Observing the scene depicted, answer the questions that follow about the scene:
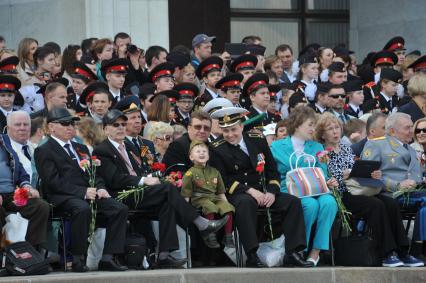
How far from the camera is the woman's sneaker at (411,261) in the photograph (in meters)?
15.7

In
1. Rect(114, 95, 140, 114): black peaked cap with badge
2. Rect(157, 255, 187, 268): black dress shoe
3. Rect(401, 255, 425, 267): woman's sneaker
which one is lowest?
Rect(401, 255, 425, 267): woman's sneaker

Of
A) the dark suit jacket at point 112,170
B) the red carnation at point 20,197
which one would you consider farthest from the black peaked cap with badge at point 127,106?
the red carnation at point 20,197

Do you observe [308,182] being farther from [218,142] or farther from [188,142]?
[188,142]

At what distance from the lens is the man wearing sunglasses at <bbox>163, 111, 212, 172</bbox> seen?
1538cm

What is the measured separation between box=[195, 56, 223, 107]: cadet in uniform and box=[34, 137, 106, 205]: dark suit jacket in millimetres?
4464

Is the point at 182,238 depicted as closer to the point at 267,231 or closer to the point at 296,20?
the point at 267,231

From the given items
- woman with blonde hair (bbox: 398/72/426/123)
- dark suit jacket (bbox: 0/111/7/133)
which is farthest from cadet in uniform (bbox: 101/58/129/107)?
woman with blonde hair (bbox: 398/72/426/123)

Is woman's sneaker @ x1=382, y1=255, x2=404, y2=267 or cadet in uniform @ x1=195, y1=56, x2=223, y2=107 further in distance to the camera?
cadet in uniform @ x1=195, y1=56, x2=223, y2=107

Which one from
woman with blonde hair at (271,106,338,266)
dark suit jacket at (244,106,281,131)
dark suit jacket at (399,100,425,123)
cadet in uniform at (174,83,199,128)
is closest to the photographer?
woman with blonde hair at (271,106,338,266)

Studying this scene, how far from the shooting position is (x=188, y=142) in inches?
610

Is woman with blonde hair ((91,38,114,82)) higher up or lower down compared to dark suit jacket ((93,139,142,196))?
higher up

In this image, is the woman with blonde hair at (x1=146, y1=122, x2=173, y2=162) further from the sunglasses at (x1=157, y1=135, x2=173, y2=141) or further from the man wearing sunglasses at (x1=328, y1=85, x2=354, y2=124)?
the man wearing sunglasses at (x1=328, y1=85, x2=354, y2=124)

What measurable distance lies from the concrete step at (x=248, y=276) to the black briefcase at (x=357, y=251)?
293 millimetres

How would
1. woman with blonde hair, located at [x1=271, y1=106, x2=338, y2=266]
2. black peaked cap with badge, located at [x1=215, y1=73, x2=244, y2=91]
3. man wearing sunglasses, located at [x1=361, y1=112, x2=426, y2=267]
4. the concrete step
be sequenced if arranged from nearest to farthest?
1. the concrete step
2. woman with blonde hair, located at [x1=271, y1=106, x2=338, y2=266]
3. man wearing sunglasses, located at [x1=361, y1=112, x2=426, y2=267]
4. black peaked cap with badge, located at [x1=215, y1=73, x2=244, y2=91]
